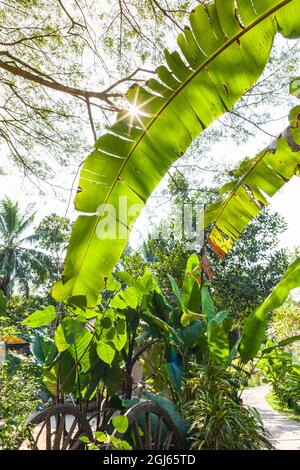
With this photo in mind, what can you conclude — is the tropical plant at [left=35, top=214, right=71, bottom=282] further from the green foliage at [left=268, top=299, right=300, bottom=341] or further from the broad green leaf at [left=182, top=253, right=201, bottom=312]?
the broad green leaf at [left=182, top=253, right=201, bottom=312]

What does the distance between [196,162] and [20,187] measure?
281 cm

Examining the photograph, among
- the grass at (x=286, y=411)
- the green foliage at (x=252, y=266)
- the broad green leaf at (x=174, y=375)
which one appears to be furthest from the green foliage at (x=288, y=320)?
the broad green leaf at (x=174, y=375)

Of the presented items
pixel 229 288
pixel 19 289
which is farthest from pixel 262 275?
pixel 19 289

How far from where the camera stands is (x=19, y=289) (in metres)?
21.7

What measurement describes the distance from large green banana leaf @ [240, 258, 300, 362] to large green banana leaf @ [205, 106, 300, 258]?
40 cm

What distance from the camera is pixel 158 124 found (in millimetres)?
1755

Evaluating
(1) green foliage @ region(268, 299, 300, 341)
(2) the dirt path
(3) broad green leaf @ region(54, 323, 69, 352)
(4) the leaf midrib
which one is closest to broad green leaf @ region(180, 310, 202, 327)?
(3) broad green leaf @ region(54, 323, 69, 352)

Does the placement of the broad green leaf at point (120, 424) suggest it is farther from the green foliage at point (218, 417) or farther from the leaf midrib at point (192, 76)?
the green foliage at point (218, 417)

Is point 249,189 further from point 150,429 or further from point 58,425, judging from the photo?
point 58,425

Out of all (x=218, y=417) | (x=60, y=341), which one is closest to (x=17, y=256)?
(x=60, y=341)

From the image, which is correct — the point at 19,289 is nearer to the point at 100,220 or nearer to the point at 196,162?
the point at 196,162

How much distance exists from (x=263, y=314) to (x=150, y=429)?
95 cm

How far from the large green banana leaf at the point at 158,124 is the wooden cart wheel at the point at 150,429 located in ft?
2.15

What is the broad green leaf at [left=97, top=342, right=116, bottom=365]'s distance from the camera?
229 cm
